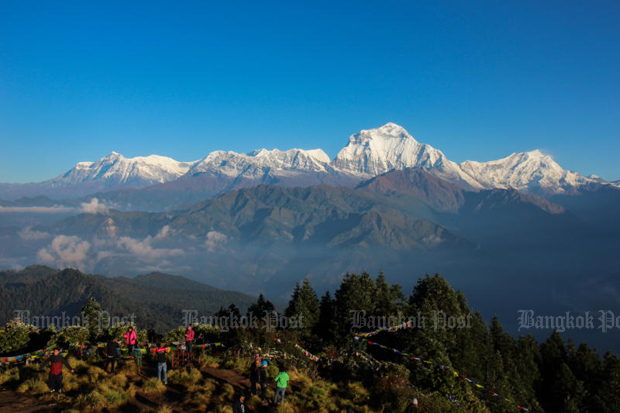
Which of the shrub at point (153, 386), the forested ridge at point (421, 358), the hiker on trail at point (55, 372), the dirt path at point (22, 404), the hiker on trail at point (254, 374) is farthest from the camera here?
the forested ridge at point (421, 358)

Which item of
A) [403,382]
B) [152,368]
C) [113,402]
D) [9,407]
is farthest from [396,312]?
[9,407]

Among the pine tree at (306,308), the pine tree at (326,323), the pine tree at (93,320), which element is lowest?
the pine tree at (326,323)

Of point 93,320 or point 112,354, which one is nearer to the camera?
point 112,354

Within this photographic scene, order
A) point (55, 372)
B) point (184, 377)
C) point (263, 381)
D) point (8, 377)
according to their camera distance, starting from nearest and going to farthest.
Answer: point (55, 372) < point (263, 381) < point (8, 377) < point (184, 377)

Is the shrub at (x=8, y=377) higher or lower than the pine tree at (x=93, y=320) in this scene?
higher

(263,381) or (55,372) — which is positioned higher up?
(55,372)

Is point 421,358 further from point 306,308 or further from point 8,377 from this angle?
point 8,377

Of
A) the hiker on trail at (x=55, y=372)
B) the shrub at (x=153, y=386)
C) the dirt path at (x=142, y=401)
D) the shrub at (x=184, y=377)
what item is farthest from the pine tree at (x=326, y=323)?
the hiker on trail at (x=55, y=372)

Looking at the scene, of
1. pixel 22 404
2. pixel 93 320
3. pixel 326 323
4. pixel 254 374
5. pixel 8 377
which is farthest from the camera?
pixel 326 323

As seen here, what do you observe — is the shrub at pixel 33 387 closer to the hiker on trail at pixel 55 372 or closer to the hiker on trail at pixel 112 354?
the hiker on trail at pixel 55 372

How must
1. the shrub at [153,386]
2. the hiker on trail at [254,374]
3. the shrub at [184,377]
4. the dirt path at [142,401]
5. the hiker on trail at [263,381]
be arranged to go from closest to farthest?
1. the dirt path at [142,401]
2. the hiker on trail at [263,381]
3. the hiker on trail at [254,374]
4. the shrub at [153,386]
5. the shrub at [184,377]

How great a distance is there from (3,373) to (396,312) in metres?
40.8

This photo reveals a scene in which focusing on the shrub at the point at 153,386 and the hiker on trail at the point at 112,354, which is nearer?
the shrub at the point at 153,386

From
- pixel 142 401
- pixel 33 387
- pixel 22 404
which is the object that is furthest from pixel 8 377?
pixel 142 401
